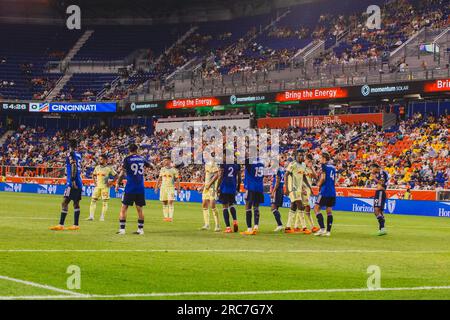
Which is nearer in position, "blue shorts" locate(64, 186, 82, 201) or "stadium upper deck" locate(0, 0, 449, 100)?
"blue shorts" locate(64, 186, 82, 201)

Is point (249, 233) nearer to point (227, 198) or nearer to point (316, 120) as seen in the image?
point (227, 198)

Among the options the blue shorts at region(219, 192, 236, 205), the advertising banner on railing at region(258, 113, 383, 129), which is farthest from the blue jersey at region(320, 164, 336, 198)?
the advertising banner on railing at region(258, 113, 383, 129)

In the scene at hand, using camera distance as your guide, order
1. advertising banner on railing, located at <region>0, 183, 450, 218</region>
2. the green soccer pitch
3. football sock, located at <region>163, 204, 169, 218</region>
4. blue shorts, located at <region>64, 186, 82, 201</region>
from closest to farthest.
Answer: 1. the green soccer pitch
2. blue shorts, located at <region>64, 186, 82, 201</region>
3. football sock, located at <region>163, 204, 169, 218</region>
4. advertising banner on railing, located at <region>0, 183, 450, 218</region>

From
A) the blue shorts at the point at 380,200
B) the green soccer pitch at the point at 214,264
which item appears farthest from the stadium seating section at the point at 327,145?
the green soccer pitch at the point at 214,264

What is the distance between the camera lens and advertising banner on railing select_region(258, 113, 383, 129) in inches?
2200

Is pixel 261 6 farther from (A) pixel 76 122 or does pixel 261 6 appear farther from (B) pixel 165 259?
(B) pixel 165 259

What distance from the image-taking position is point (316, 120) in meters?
59.3

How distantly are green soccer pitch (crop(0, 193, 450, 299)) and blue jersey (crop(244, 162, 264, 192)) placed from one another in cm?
150

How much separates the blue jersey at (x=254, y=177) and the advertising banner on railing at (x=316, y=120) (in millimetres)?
33297

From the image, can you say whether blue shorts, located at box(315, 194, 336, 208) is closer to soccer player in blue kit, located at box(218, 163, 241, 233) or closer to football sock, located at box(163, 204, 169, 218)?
soccer player in blue kit, located at box(218, 163, 241, 233)

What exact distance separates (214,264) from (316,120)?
150 ft

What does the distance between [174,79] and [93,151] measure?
1001 centimetres

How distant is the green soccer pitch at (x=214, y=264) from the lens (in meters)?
11.1

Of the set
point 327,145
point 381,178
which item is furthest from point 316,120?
point 381,178
